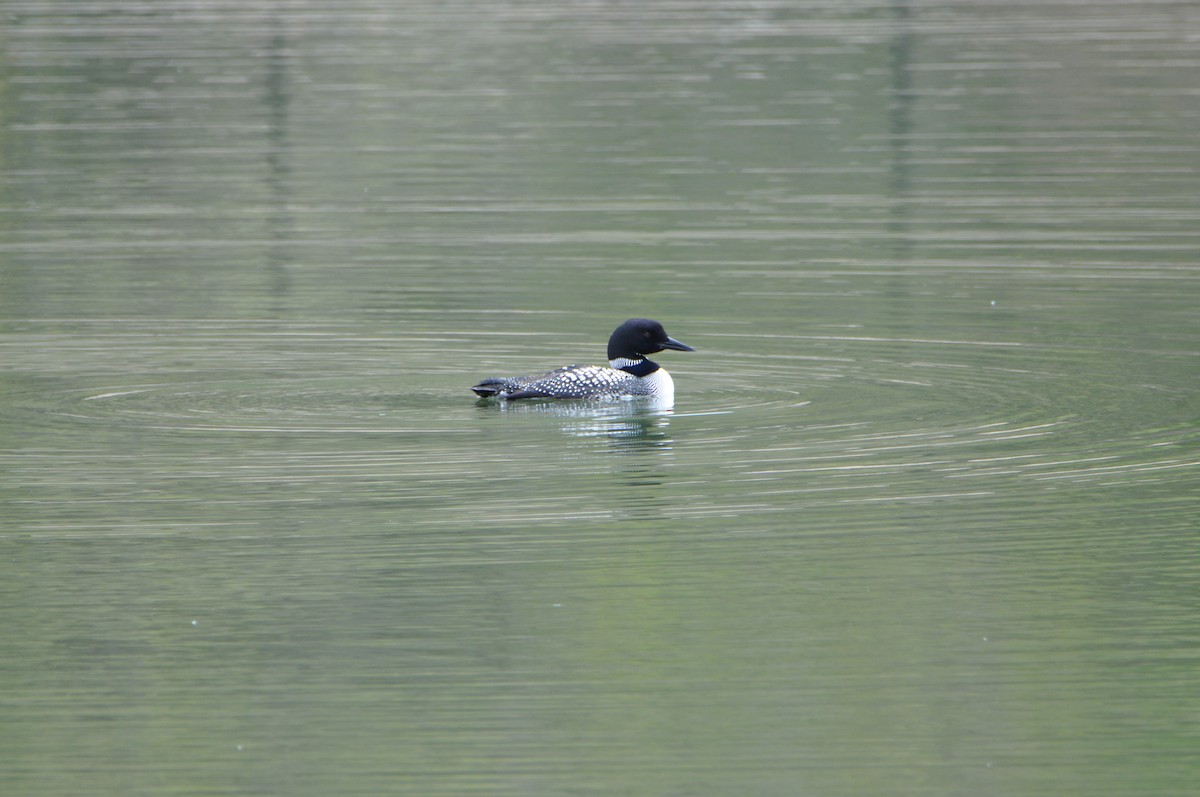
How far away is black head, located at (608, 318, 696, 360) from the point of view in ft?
49.9

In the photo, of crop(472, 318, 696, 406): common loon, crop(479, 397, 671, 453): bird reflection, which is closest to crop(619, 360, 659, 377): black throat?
crop(472, 318, 696, 406): common loon

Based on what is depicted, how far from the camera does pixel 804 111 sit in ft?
116

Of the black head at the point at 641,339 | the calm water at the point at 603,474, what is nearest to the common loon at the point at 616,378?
the black head at the point at 641,339

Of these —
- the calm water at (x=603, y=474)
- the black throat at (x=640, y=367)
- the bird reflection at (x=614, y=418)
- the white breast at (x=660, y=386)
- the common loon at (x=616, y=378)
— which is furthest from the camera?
the black throat at (x=640, y=367)

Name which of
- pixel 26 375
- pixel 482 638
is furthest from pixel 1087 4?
pixel 482 638

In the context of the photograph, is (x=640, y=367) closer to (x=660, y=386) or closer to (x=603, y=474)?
(x=660, y=386)

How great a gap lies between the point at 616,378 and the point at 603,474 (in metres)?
2.21

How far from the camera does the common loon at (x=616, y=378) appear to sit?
14.9 m

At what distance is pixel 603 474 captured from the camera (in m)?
13.0

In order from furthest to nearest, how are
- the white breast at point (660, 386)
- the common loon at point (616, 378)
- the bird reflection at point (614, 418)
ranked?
the white breast at point (660, 386) → the common loon at point (616, 378) → the bird reflection at point (614, 418)

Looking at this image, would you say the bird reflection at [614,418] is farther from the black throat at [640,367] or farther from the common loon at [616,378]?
the black throat at [640,367]

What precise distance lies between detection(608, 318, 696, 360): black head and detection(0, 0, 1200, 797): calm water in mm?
414

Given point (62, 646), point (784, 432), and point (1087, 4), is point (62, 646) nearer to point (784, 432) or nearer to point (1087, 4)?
point (784, 432)

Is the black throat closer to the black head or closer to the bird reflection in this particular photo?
the black head
